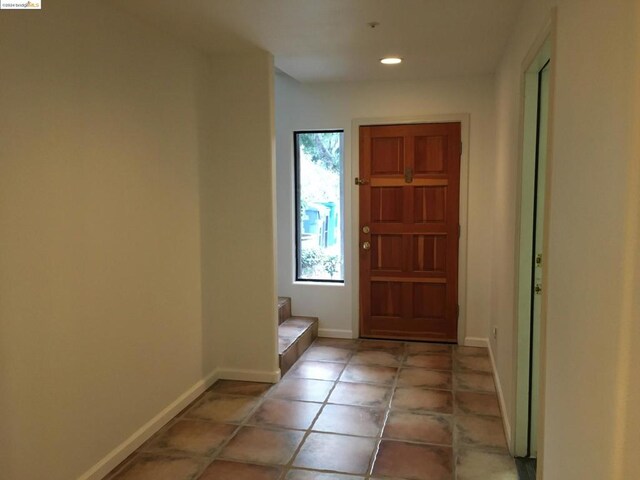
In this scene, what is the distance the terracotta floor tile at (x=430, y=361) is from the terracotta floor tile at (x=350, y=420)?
933mm

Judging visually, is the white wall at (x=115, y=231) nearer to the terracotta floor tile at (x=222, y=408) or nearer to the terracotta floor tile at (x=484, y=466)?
the terracotta floor tile at (x=222, y=408)

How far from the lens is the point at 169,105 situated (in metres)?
3.12

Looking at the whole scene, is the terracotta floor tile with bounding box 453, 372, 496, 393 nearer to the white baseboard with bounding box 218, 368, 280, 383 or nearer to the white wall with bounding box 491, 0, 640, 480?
the white baseboard with bounding box 218, 368, 280, 383

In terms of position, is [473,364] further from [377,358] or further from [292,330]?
[292,330]

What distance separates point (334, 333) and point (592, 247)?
12.1ft

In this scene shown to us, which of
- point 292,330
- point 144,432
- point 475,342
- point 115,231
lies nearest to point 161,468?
point 144,432

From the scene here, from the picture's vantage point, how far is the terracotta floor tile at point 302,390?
351cm

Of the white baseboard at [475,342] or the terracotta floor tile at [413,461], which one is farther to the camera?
the white baseboard at [475,342]

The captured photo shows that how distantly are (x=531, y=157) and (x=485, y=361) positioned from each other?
216cm

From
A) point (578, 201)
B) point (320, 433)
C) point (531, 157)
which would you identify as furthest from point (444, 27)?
point (320, 433)

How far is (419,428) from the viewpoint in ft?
10.00

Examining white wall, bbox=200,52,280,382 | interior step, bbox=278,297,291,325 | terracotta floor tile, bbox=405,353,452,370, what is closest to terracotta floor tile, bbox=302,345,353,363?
interior step, bbox=278,297,291,325

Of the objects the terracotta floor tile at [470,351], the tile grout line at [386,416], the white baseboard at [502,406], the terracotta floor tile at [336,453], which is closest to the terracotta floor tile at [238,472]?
the terracotta floor tile at [336,453]

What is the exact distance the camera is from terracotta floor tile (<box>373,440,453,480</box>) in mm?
2562
